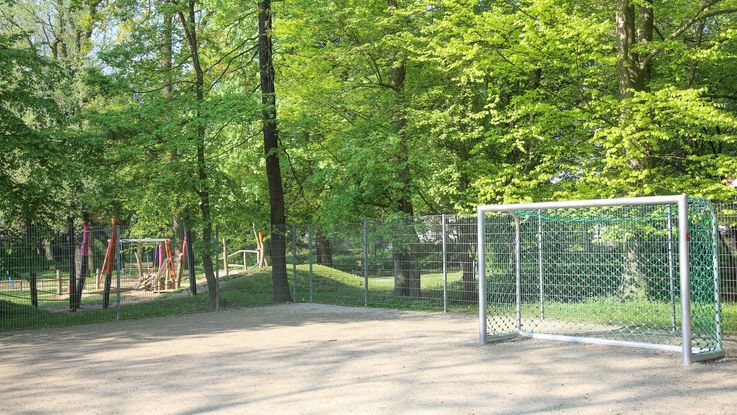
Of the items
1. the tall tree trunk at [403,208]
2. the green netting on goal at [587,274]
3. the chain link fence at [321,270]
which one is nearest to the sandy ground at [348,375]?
the green netting on goal at [587,274]

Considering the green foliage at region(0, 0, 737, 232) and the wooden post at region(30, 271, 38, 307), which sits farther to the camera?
the wooden post at region(30, 271, 38, 307)

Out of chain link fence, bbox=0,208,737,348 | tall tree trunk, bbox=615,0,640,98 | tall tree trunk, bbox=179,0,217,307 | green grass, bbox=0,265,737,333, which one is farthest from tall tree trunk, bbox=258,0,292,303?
tall tree trunk, bbox=615,0,640,98

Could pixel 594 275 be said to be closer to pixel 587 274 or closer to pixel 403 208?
pixel 587 274

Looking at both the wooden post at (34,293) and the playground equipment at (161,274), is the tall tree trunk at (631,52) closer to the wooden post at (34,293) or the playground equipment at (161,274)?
the wooden post at (34,293)

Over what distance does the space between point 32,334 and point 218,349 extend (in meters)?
5.13

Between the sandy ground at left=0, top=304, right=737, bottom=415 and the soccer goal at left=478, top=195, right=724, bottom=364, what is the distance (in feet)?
2.88

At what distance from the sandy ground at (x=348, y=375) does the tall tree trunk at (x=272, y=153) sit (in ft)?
20.1

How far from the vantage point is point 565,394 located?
7.14 m

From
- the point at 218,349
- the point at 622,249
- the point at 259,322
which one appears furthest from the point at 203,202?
the point at 622,249

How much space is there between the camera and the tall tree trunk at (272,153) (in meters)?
18.3

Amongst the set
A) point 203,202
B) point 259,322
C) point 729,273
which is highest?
point 203,202

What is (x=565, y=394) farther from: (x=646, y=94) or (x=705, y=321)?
(x=646, y=94)

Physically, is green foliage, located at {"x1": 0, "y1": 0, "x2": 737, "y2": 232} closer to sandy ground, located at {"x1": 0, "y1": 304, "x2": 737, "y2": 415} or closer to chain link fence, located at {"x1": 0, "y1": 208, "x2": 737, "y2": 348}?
chain link fence, located at {"x1": 0, "y1": 208, "x2": 737, "y2": 348}

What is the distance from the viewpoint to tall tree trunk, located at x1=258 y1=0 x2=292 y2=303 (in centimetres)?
1834
